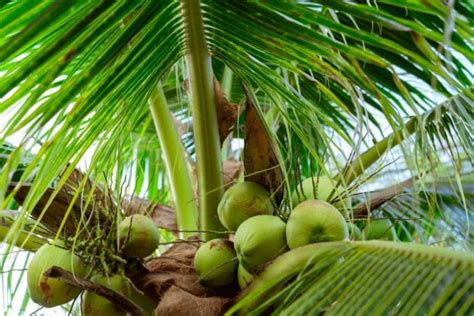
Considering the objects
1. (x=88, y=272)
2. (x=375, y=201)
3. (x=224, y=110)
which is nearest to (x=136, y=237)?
(x=88, y=272)

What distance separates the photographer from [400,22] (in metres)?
0.94

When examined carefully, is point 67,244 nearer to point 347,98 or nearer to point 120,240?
point 120,240

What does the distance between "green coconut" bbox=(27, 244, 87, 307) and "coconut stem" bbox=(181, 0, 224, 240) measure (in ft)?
0.97

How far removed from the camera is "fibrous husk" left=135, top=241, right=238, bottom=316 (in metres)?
1.11

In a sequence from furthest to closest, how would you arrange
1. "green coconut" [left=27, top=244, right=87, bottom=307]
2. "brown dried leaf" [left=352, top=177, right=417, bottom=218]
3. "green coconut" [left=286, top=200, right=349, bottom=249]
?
"brown dried leaf" [left=352, top=177, right=417, bottom=218], "green coconut" [left=27, top=244, right=87, bottom=307], "green coconut" [left=286, top=200, right=349, bottom=249]

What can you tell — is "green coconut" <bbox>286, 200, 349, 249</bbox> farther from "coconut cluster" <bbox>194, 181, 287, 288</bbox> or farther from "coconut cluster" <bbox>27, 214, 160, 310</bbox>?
"coconut cluster" <bbox>27, 214, 160, 310</bbox>

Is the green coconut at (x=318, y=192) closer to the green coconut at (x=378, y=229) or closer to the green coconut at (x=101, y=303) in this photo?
the green coconut at (x=378, y=229)

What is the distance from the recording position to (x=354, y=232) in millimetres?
1278

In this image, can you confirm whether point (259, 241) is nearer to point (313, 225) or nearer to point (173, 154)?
point (313, 225)

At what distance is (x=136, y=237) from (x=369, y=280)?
0.51 metres

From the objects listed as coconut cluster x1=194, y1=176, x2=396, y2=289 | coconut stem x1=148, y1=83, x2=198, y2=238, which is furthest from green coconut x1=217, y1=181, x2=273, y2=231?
coconut stem x1=148, y1=83, x2=198, y2=238

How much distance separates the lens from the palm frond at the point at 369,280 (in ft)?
2.73

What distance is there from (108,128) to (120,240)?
0.25 meters

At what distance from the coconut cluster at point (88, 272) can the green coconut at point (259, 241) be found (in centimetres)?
21
